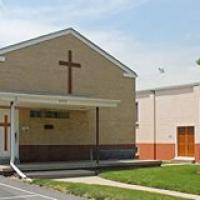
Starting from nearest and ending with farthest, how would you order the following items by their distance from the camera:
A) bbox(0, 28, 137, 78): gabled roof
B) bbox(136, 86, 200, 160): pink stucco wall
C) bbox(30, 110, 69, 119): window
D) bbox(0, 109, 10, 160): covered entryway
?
1. bbox(0, 109, 10, 160): covered entryway
2. bbox(0, 28, 137, 78): gabled roof
3. bbox(30, 110, 69, 119): window
4. bbox(136, 86, 200, 160): pink stucco wall

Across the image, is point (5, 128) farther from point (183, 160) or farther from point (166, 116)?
point (166, 116)

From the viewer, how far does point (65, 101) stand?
87.4ft

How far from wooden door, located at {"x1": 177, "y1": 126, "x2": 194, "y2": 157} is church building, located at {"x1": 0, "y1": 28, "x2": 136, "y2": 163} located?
675cm

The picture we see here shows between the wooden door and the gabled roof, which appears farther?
the wooden door

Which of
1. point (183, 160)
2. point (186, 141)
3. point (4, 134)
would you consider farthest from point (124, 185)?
point (186, 141)

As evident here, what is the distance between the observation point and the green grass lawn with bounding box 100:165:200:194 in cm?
1961

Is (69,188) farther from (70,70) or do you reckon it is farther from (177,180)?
(70,70)

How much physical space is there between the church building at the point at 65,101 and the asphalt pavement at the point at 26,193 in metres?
5.82

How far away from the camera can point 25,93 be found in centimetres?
2591

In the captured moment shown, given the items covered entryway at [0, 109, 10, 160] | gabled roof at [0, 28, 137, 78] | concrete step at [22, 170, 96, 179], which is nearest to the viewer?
concrete step at [22, 170, 96, 179]

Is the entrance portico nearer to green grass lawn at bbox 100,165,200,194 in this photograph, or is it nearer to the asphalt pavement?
green grass lawn at bbox 100,165,200,194

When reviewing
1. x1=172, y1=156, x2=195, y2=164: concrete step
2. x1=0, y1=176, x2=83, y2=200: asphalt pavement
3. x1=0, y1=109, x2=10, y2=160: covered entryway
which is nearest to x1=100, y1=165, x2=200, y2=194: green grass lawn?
x1=0, y1=176, x2=83, y2=200: asphalt pavement

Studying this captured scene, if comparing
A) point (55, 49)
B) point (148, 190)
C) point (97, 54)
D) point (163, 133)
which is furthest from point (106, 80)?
point (148, 190)

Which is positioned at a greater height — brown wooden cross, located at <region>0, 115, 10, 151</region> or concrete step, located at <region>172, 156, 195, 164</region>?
brown wooden cross, located at <region>0, 115, 10, 151</region>
